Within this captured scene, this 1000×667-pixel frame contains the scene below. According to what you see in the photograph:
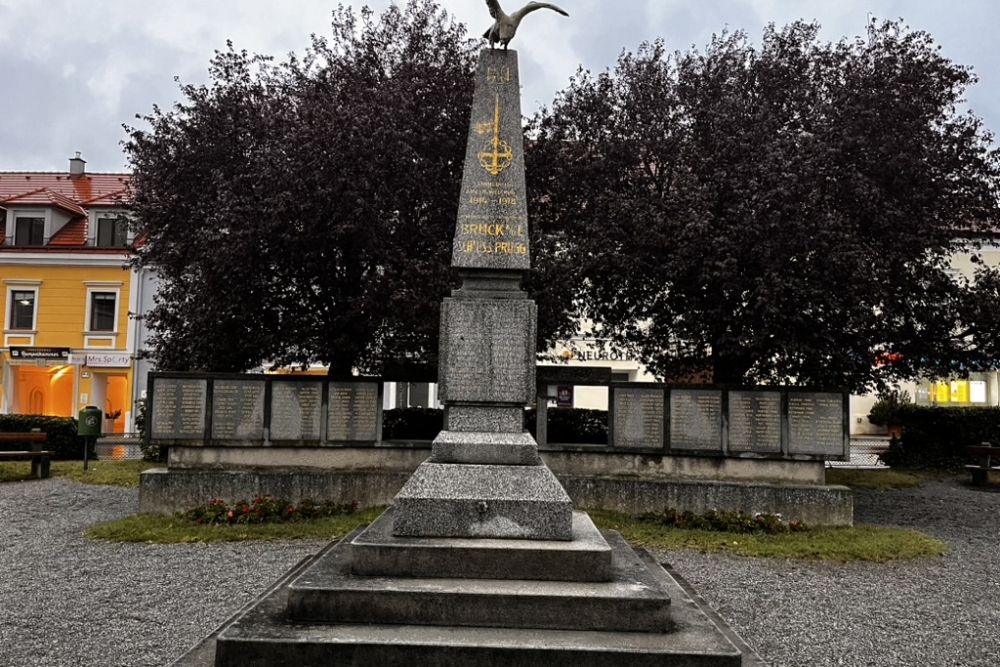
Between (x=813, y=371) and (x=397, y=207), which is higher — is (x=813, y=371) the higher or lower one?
the lower one

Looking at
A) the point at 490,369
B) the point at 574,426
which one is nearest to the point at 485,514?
the point at 490,369

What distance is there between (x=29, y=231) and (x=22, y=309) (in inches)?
112

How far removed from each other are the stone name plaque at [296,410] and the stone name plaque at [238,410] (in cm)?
20

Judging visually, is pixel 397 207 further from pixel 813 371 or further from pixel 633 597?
pixel 633 597

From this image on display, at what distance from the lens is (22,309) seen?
27.3 meters

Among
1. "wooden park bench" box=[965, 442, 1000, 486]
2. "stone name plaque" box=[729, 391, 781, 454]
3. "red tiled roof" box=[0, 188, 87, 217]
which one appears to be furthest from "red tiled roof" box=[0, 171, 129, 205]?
"wooden park bench" box=[965, 442, 1000, 486]

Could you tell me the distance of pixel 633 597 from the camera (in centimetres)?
455

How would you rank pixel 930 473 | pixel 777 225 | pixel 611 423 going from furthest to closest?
pixel 930 473 < pixel 611 423 < pixel 777 225

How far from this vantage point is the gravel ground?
549cm

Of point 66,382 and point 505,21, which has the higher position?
point 505,21

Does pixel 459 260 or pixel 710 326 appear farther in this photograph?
pixel 710 326

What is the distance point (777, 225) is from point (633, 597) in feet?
24.0

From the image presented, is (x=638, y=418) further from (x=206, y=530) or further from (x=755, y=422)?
(x=206, y=530)

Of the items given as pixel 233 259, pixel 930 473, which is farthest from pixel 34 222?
pixel 930 473
